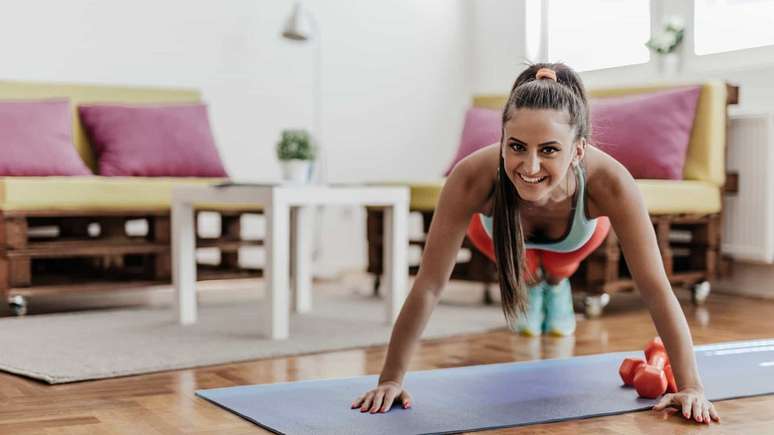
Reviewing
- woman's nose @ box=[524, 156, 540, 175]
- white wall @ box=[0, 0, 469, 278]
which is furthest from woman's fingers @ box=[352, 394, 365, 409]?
white wall @ box=[0, 0, 469, 278]

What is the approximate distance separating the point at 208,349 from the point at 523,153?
3.96 feet

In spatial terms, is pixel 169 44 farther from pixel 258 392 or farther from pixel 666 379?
pixel 666 379

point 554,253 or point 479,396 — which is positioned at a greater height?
point 554,253

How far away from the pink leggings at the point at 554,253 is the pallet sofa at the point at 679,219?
0.52 metres

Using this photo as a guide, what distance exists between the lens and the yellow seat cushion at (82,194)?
3162 mm

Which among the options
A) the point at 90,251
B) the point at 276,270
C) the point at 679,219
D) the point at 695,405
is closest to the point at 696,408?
the point at 695,405

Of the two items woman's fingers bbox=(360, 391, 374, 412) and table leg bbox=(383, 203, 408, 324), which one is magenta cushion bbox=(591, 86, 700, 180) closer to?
table leg bbox=(383, 203, 408, 324)

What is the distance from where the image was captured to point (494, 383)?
2.07 m

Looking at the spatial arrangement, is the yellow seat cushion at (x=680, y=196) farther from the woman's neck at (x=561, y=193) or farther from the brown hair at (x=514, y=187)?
the brown hair at (x=514, y=187)

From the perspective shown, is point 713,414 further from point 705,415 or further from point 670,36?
point 670,36

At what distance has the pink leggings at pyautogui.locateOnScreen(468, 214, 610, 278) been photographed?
256 cm

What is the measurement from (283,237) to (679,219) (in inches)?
63.9

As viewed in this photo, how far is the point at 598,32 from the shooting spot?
4.79m

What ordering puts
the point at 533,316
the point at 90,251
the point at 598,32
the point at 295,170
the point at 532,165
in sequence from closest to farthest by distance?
1. the point at 532,165
2. the point at 533,316
3. the point at 295,170
4. the point at 90,251
5. the point at 598,32
